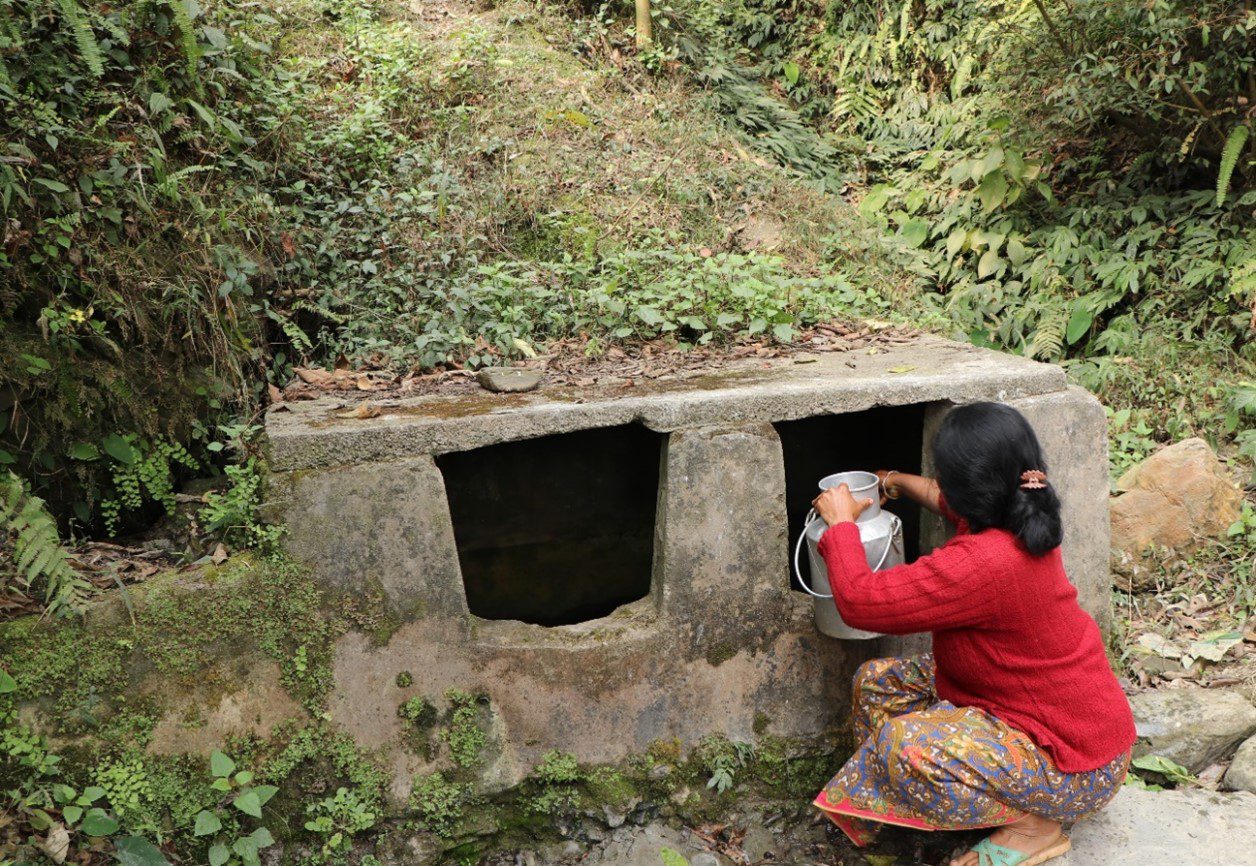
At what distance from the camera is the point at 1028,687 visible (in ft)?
10.2

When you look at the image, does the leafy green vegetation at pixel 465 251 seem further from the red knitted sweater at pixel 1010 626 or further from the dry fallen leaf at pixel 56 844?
the red knitted sweater at pixel 1010 626

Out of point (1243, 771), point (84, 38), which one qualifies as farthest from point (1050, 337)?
point (84, 38)

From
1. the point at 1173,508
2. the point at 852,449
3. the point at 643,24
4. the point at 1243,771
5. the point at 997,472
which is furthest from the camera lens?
the point at 643,24

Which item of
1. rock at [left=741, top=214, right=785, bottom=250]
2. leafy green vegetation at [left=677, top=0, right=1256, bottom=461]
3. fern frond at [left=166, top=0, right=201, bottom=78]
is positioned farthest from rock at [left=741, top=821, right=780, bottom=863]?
fern frond at [left=166, top=0, right=201, bottom=78]

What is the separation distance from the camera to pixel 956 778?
3.04 m

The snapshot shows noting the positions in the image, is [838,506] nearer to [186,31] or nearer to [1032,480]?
[1032,480]

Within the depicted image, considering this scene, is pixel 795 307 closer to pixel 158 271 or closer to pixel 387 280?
pixel 387 280

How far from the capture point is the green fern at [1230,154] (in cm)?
580

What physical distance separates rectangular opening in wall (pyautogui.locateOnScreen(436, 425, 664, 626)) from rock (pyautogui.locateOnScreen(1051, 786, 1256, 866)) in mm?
2369

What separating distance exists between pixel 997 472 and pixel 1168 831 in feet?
5.30

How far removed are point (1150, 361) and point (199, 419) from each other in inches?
209

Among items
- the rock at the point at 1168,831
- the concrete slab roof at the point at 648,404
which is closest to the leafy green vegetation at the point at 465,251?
the concrete slab roof at the point at 648,404

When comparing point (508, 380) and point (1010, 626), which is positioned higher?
point (508, 380)

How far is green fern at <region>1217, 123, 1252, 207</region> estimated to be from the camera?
5805 millimetres
